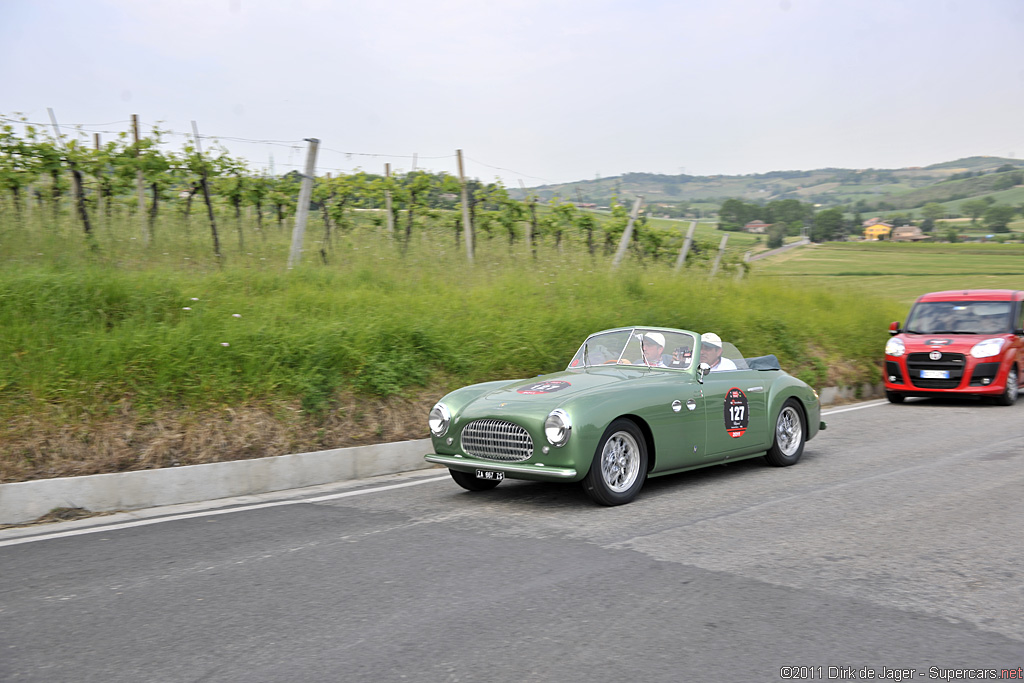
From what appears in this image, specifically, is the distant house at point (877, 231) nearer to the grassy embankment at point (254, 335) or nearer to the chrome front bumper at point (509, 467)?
the grassy embankment at point (254, 335)

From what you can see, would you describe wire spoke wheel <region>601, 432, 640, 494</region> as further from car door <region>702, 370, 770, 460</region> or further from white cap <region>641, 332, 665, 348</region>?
white cap <region>641, 332, 665, 348</region>

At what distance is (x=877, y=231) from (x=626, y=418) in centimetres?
4654

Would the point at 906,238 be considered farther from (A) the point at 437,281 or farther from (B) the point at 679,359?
(B) the point at 679,359

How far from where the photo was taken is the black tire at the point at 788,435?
337 inches

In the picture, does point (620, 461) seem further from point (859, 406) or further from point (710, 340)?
point (859, 406)

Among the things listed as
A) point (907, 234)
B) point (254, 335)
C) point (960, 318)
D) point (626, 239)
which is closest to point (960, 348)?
point (960, 318)

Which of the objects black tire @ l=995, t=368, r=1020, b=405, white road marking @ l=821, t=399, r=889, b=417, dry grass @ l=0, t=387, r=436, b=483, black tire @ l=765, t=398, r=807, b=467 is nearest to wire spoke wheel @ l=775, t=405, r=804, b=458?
black tire @ l=765, t=398, r=807, b=467

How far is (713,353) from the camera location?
27.2 ft

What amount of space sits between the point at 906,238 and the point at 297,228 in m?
43.8

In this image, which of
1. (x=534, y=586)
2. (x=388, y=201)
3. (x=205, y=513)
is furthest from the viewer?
(x=388, y=201)

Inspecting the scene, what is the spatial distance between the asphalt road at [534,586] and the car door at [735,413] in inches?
18.8

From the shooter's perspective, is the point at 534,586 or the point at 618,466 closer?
the point at 534,586

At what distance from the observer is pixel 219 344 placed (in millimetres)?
9094

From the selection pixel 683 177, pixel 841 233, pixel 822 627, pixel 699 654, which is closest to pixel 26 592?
pixel 699 654
